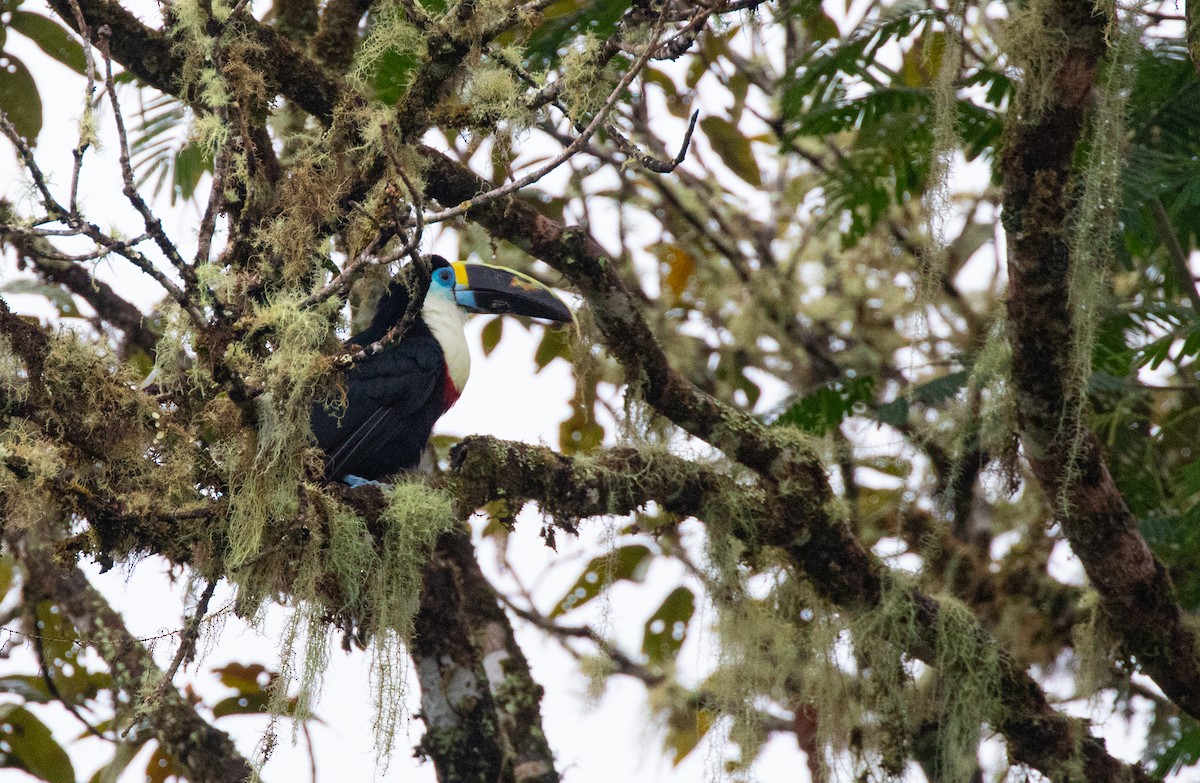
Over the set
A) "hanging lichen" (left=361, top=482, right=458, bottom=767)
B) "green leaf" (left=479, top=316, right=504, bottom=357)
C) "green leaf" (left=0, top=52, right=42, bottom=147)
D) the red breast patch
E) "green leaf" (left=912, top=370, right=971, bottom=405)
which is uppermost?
"green leaf" (left=0, top=52, right=42, bottom=147)

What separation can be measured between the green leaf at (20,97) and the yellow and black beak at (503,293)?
1.49 metres

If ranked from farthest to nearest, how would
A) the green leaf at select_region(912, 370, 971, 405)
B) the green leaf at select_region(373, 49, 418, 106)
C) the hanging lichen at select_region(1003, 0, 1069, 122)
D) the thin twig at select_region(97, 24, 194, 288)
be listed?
the green leaf at select_region(912, 370, 971, 405), the green leaf at select_region(373, 49, 418, 106), the hanging lichen at select_region(1003, 0, 1069, 122), the thin twig at select_region(97, 24, 194, 288)

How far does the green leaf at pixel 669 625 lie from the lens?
16.1ft

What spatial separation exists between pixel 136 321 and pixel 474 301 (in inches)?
48.7

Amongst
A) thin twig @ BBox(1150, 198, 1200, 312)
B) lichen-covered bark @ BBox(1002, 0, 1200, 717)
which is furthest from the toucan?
thin twig @ BBox(1150, 198, 1200, 312)

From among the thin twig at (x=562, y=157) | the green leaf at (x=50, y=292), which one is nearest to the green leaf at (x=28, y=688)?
the green leaf at (x=50, y=292)

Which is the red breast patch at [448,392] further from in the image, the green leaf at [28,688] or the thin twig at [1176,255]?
the thin twig at [1176,255]

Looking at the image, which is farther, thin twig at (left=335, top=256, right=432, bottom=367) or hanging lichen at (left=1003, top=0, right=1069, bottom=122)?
hanging lichen at (left=1003, top=0, right=1069, bottom=122)

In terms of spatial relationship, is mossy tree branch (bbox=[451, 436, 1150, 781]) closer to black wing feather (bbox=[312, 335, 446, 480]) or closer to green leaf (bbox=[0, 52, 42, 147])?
black wing feather (bbox=[312, 335, 446, 480])

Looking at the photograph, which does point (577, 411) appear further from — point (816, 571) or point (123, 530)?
point (123, 530)

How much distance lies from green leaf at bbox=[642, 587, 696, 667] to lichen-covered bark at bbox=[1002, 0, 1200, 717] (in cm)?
155

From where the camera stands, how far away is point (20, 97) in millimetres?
4195

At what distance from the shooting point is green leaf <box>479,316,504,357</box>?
5363 millimetres

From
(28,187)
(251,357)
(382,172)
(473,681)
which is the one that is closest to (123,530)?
(251,357)
